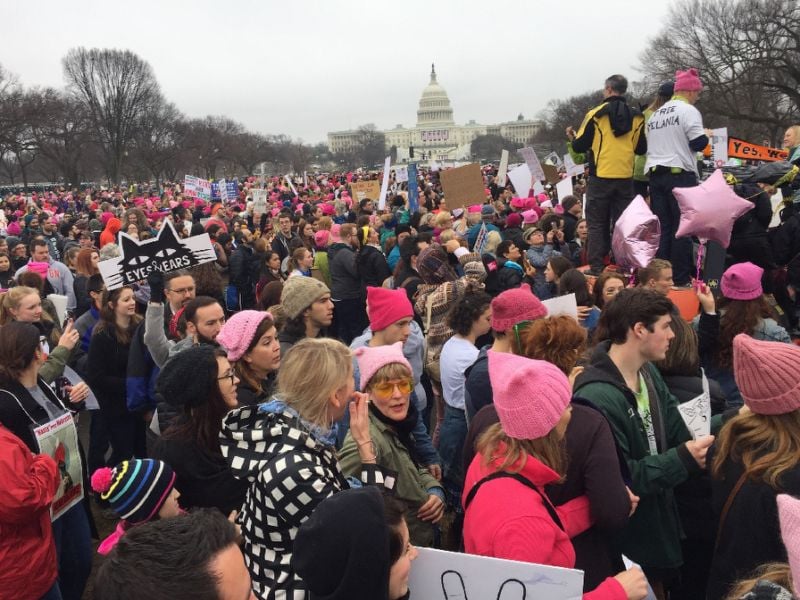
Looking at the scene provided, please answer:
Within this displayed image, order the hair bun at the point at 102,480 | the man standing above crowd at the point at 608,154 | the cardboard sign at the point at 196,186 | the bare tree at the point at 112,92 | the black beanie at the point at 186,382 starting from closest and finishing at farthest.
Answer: the hair bun at the point at 102,480, the black beanie at the point at 186,382, the man standing above crowd at the point at 608,154, the cardboard sign at the point at 196,186, the bare tree at the point at 112,92

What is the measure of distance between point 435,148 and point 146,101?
91636 millimetres

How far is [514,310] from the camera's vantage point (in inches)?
151

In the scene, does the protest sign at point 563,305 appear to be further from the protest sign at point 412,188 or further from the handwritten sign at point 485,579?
the protest sign at point 412,188

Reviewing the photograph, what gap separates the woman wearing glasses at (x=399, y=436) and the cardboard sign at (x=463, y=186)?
8035 mm

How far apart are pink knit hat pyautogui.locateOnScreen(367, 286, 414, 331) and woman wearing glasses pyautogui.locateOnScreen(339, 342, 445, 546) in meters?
0.87

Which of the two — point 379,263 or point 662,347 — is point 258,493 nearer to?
point 662,347

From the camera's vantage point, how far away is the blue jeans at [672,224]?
23.4ft

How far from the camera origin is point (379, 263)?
8.19 m

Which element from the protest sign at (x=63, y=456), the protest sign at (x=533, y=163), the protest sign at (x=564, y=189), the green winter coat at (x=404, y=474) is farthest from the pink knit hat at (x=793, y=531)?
the protest sign at (x=533, y=163)

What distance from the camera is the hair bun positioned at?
2457mm

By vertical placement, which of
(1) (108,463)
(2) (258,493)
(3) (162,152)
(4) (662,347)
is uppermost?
(3) (162,152)

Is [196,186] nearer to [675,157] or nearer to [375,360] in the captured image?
[675,157]

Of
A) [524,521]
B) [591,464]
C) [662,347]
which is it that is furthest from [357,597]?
[662,347]

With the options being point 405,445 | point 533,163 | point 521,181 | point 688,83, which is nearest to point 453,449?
point 405,445
